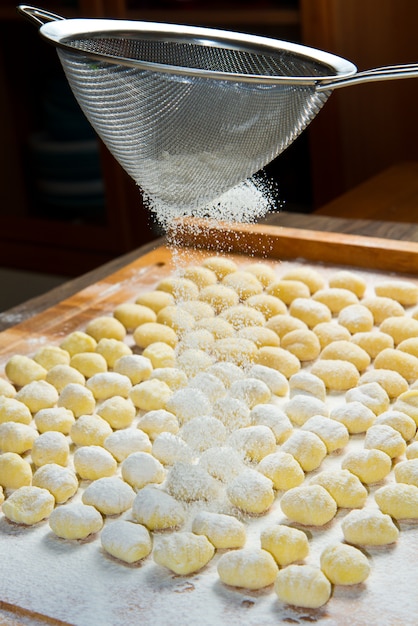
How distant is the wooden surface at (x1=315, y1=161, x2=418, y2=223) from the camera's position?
182cm

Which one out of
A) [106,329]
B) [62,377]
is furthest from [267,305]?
[62,377]

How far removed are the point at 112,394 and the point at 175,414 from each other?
0.36ft

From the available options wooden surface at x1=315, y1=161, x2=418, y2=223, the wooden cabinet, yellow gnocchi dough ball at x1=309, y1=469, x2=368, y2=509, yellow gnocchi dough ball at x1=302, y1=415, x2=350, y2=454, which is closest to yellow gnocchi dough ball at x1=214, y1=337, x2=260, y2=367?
yellow gnocchi dough ball at x1=302, y1=415, x2=350, y2=454

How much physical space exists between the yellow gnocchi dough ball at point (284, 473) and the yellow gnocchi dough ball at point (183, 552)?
0.13 m

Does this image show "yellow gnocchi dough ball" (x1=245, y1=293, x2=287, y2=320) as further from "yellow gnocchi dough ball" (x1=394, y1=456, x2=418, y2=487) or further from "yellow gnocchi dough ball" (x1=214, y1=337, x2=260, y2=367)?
"yellow gnocchi dough ball" (x1=394, y1=456, x2=418, y2=487)

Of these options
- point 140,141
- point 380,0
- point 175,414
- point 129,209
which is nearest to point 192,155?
point 140,141

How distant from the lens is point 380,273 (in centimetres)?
158

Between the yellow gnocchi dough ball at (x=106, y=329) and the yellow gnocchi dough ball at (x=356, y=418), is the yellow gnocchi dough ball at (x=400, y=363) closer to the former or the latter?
the yellow gnocchi dough ball at (x=356, y=418)

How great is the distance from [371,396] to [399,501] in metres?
0.24

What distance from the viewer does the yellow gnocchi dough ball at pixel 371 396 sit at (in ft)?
3.94

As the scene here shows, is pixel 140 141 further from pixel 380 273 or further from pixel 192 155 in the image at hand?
pixel 380 273

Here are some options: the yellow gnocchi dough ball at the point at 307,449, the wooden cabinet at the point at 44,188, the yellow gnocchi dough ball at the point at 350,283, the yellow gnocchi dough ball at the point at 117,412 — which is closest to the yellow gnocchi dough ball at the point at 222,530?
the yellow gnocchi dough ball at the point at 307,449

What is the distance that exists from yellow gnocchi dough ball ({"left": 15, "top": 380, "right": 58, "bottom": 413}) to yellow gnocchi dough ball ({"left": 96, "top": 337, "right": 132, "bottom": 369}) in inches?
4.7

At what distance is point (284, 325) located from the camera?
143cm
